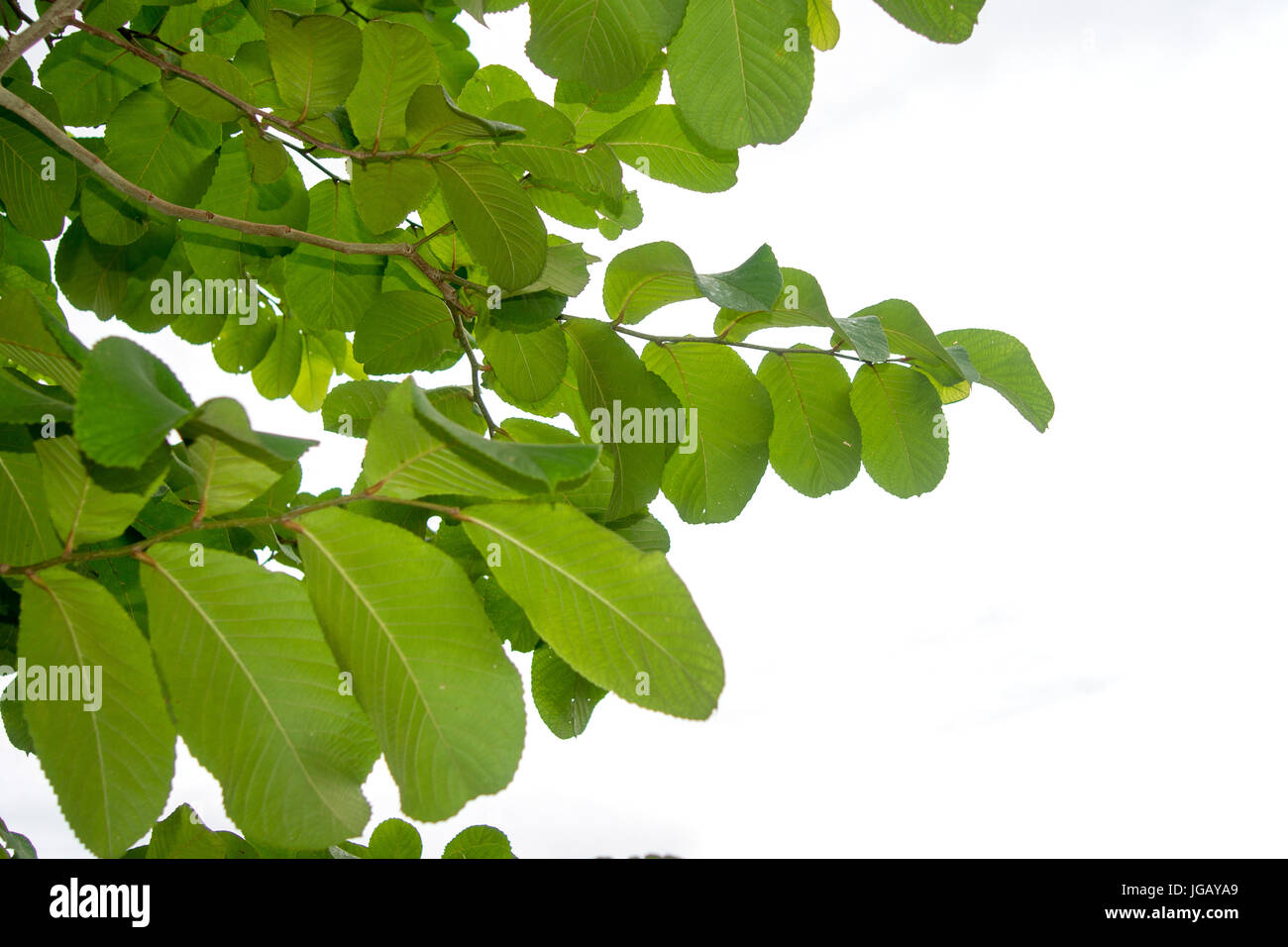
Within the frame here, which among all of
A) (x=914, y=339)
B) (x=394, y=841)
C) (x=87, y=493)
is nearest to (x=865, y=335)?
(x=914, y=339)

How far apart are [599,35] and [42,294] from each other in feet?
5.27

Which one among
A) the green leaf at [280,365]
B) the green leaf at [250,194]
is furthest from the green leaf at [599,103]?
the green leaf at [280,365]

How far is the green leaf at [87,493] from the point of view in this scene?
87 cm

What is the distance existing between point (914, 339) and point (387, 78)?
31.6 inches

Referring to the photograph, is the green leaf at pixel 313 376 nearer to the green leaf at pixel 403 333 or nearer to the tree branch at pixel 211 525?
the green leaf at pixel 403 333

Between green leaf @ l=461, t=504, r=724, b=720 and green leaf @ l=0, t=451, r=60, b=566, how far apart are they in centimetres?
49

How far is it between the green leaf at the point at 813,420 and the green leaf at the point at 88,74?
1320 mm

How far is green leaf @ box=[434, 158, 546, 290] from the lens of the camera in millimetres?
1211

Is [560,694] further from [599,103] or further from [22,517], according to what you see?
[599,103]

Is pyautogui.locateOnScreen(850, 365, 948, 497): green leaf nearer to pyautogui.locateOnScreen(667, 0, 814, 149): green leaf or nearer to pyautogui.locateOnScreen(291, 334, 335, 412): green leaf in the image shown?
pyautogui.locateOnScreen(667, 0, 814, 149): green leaf

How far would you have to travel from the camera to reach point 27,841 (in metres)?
1.79

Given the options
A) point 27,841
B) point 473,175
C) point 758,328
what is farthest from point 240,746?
point 27,841

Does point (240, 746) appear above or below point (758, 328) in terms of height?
below
